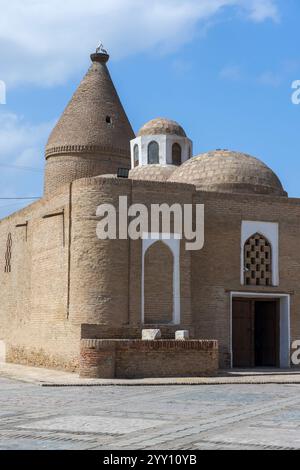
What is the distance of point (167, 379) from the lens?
17.1 metres

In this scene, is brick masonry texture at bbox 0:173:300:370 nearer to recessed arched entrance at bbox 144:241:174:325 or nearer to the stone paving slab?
recessed arched entrance at bbox 144:241:174:325

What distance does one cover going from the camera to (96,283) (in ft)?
64.3

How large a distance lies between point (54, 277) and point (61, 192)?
2.43 m

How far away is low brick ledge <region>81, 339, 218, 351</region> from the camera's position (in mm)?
17391

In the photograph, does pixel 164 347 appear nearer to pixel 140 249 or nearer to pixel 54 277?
pixel 140 249

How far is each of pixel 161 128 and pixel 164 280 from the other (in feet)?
A: 26.1

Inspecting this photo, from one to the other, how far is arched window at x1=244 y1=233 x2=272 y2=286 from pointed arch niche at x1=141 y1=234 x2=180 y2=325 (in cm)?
230

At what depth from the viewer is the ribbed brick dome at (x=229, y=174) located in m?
22.4

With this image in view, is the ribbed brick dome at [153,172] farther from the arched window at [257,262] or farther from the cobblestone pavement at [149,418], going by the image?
the cobblestone pavement at [149,418]

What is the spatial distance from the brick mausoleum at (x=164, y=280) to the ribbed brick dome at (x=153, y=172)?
0.06 metres

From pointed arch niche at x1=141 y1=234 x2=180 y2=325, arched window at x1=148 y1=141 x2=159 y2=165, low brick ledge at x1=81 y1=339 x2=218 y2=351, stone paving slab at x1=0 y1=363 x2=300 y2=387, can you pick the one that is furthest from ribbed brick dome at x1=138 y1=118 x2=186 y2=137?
low brick ledge at x1=81 y1=339 x2=218 y2=351

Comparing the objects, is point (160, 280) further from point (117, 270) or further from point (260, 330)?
point (260, 330)
